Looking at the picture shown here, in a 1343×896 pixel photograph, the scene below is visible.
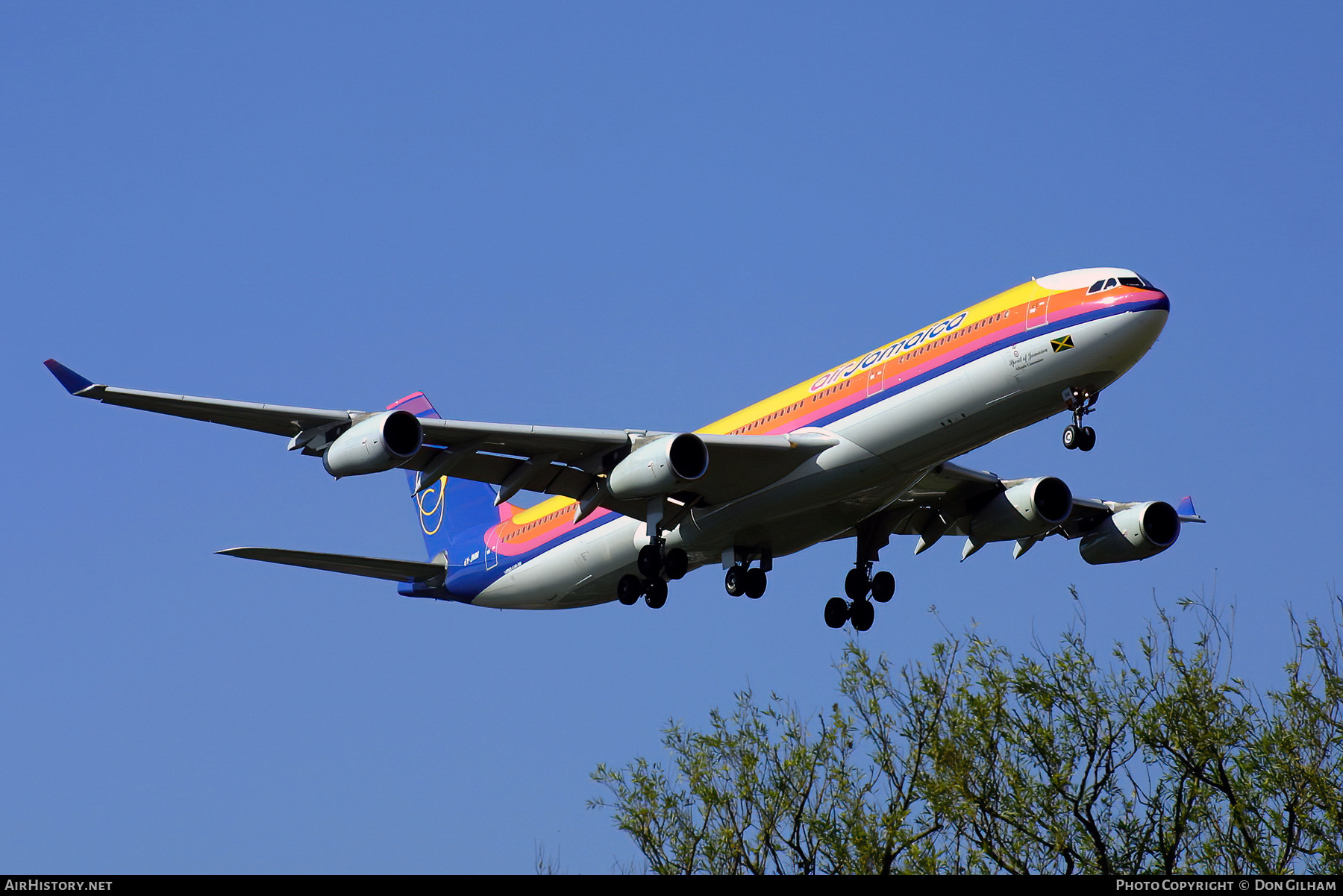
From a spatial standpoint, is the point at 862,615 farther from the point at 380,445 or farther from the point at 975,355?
the point at 380,445

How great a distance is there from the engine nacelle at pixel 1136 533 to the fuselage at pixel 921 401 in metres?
6.59

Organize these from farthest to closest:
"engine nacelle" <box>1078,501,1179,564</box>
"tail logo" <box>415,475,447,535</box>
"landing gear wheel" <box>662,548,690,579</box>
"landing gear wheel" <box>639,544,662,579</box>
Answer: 1. "tail logo" <box>415,475,447,535</box>
2. "engine nacelle" <box>1078,501,1179,564</box>
3. "landing gear wheel" <box>662,548,690,579</box>
4. "landing gear wheel" <box>639,544,662,579</box>

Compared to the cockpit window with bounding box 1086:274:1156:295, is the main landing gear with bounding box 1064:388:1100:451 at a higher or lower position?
lower

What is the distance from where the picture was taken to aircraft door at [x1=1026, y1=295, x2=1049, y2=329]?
27281 millimetres

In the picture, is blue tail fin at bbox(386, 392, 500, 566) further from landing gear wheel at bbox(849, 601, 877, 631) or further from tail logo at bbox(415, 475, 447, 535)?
landing gear wheel at bbox(849, 601, 877, 631)

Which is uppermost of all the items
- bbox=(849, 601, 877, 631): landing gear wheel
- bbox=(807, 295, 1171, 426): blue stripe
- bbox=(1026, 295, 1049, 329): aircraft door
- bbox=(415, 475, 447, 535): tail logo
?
bbox=(415, 475, 447, 535): tail logo

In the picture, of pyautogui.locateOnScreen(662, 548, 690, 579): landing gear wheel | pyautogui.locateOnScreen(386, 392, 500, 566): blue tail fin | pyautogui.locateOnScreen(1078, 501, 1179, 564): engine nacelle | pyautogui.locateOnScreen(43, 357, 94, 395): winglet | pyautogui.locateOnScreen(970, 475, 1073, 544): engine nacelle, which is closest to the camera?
pyautogui.locateOnScreen(43, 357, 94, 395): winglet

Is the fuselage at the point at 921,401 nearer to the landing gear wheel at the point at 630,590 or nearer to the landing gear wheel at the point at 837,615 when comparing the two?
the landing gear wheel at the point at 630,590

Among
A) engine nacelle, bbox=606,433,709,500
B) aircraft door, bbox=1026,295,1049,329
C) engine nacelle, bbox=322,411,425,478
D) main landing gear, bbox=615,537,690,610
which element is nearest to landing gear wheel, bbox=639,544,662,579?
main landing gear, bbox=615,537,690,610

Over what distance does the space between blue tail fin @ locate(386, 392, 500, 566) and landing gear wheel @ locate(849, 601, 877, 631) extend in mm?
9768

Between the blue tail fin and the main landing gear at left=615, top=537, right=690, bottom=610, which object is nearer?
the main landing gear at left=615, top=537, right=690, bottom=610

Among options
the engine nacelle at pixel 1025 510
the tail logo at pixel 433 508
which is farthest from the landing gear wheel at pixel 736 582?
the tail logo at pixel 433 508
